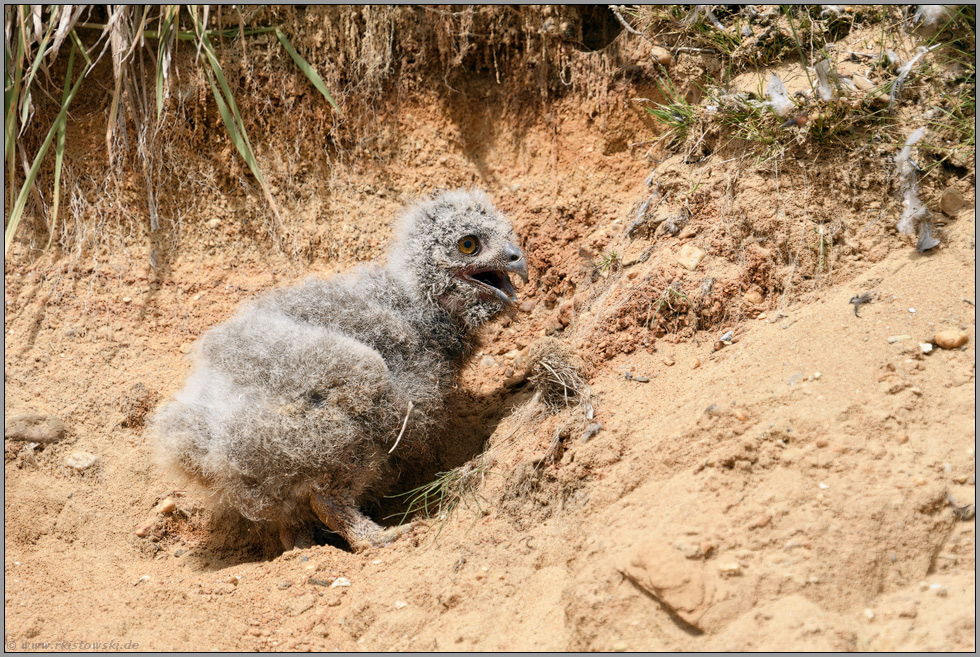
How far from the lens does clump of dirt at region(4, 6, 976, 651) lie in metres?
2.72

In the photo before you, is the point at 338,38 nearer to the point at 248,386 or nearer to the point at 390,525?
the point at 248,386

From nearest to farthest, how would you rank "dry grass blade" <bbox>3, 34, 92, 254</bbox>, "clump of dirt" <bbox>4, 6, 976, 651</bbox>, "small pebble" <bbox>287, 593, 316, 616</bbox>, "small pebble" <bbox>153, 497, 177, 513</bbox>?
"clump of dirt" <bbox>4, 6, 976, 651</bbox> → "small pebble" <bbox>287, 593, 316, 616</bbox> → "small pebble" <bbox>153, 497, 177, 513</bbox> → "dry grass blade" <bbox>3, 34, 92, 254</bbox>

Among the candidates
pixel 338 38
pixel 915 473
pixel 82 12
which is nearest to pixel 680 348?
pixel 915 473

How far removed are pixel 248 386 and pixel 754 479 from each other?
2462 millimetres

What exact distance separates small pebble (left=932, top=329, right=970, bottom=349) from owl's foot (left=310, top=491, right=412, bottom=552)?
267 centimetres

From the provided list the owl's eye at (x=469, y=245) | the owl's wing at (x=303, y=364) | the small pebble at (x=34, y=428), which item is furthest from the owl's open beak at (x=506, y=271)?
the small pebble at (x=34, y=428)

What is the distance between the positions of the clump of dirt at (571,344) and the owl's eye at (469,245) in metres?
0.50

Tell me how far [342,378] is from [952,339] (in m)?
2.77

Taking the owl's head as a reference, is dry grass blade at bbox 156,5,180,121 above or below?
above

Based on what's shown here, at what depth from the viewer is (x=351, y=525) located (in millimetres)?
4027

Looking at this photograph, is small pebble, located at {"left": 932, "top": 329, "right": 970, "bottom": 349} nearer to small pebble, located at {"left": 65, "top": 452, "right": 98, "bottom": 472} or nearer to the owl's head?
the owl's head

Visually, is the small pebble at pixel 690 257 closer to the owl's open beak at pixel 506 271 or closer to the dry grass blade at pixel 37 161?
the owl's open beak at pixel 506 271

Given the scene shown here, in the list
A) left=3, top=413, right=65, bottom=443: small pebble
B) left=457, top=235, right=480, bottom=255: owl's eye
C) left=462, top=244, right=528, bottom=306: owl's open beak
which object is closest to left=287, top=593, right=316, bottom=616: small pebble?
left=462, top=244, right=528, bottom=306: owl's open beak

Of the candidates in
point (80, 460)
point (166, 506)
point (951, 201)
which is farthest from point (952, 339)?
point (80, 460)
